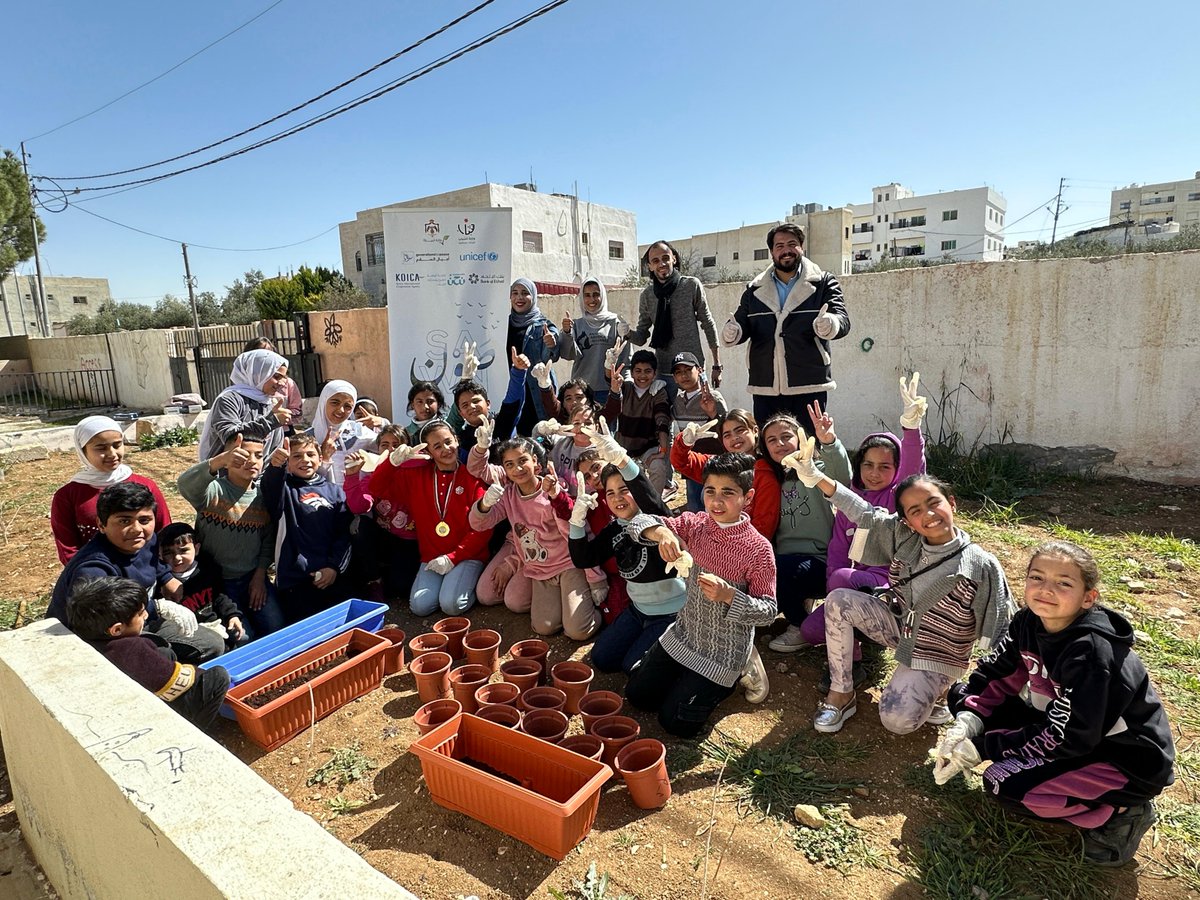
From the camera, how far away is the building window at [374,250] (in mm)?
29016

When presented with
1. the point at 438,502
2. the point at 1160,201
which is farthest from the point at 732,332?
the point at 1160,201

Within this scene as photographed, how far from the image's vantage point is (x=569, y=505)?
12.1ft

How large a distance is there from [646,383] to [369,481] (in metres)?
1.89

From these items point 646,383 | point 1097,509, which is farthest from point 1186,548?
point 646,383

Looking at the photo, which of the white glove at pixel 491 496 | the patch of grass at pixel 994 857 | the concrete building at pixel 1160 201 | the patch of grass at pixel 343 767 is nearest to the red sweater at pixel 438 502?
the white glove at pixel 491 496

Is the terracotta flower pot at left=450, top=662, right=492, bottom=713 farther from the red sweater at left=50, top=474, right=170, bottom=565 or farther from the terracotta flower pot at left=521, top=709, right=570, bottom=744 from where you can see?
the red sweater at left=50, top=474, right=170, bottom=565

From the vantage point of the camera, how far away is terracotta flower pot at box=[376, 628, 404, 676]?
3.15 m

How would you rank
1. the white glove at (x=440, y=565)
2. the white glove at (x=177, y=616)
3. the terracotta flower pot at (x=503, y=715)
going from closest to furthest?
the terracotta flower pot at (x=503, y=715) → the white glove at (x=177, y=616) → the white glove at (x=440, y=565)

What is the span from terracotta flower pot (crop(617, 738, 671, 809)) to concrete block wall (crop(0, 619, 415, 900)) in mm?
1118

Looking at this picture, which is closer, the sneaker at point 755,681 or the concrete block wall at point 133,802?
the concrete block wall at point 133,802

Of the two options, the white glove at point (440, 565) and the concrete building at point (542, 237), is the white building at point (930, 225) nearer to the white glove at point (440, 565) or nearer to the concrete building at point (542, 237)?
the concrete building at point (542, 237)

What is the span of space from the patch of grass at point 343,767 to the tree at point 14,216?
22152mm

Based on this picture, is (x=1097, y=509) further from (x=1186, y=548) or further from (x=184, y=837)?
(x=184, y=837)

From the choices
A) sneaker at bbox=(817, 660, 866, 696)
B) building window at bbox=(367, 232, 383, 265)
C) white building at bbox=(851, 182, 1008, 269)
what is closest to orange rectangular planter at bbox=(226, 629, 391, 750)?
sneaker at bbox=(817, 660, 866, 696)
